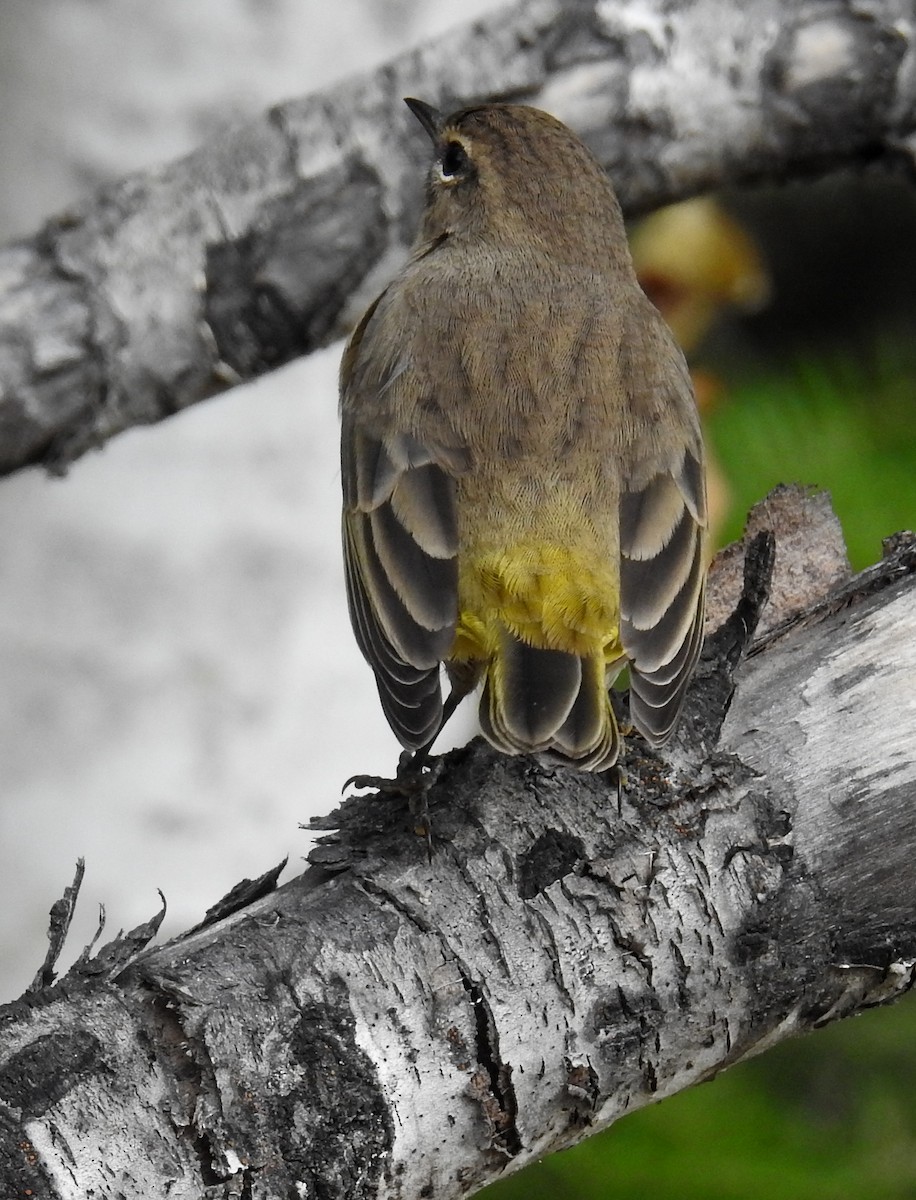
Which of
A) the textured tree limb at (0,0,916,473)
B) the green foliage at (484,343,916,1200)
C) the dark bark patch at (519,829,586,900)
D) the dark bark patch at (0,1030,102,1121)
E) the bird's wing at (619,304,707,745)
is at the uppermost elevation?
the textured tree limb at (0,0,916,473)

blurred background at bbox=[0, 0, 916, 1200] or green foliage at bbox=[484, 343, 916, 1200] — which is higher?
blurred background at bbox=[0, 0, 916, 1200]

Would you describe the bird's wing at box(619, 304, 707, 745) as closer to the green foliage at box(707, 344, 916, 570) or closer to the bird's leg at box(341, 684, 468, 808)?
the bird's leg at box(341, 684, 468, 808)

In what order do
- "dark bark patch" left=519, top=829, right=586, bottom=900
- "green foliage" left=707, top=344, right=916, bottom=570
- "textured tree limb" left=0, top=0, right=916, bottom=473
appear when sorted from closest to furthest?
"dark bark patch" left=519, top=829, right=586, bottom=900, "textured tree limb" left=0, top=0, right=916, bottom=473, "green foliage" left=707, top=344, right=916, bottom=570

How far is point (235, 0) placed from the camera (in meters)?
4.59

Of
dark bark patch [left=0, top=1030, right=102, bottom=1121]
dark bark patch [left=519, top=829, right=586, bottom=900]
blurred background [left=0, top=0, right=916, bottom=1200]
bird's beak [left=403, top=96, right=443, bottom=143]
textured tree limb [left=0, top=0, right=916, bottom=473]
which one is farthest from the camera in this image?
blurred background [left=0, top=0, right=916, bottom=1200]

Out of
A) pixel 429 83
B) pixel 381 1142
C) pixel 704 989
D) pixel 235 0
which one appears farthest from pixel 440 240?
pixel 381 1142

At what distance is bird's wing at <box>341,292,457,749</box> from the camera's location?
3020 millimetres

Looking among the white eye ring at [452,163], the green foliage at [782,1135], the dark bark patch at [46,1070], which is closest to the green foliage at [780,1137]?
the green foliage at [782,1135]

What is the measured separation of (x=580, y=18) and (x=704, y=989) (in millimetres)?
2826

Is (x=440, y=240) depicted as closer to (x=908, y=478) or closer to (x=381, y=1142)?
(x=908, y=478)

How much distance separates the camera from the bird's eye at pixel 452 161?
414cm

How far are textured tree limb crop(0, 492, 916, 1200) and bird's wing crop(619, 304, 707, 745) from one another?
89 mm

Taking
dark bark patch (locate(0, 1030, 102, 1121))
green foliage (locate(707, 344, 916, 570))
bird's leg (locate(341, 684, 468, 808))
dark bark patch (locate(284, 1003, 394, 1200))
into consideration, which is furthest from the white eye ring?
dark bark patch (locate(0, 1030, 102, 1121))

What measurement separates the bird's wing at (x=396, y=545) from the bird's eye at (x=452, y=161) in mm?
592
